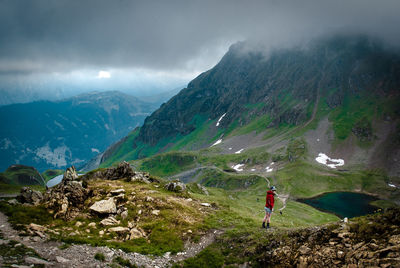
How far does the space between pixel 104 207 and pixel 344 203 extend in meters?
156

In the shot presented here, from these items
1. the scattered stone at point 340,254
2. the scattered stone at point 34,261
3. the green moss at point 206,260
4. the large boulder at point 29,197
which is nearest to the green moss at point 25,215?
the large boulder at point 29,197

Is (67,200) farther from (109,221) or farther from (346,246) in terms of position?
(346,246)

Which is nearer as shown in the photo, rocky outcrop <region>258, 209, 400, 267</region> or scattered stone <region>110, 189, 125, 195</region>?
rocky outcrop <region>258, 209, 400, 267</region>

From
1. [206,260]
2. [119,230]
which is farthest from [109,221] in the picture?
[206,260]

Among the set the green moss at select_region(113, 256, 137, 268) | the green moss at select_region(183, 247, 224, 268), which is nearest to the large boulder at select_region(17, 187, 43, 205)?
the green moss at select_region(113, 256, 137, 268)

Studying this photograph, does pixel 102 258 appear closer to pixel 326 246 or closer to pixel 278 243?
pixel 278 243

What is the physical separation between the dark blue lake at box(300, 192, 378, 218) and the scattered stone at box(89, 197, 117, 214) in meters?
131

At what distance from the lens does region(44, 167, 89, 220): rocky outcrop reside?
1077 inches

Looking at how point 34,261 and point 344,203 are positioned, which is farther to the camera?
point 344,203

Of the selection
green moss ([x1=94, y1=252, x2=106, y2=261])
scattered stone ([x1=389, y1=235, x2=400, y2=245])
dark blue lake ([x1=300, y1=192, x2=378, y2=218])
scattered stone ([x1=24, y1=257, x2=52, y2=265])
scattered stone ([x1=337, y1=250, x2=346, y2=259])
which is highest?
scattered stone ([x1=389, y1=235, x2=400, y2=245])

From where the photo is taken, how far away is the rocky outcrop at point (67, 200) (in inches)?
1077

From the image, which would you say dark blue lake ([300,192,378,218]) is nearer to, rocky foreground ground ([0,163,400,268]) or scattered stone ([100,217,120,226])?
rocky foreground ground ([0,163,400,268])

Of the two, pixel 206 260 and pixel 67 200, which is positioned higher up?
pixel 67 200

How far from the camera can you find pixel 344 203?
463ft
